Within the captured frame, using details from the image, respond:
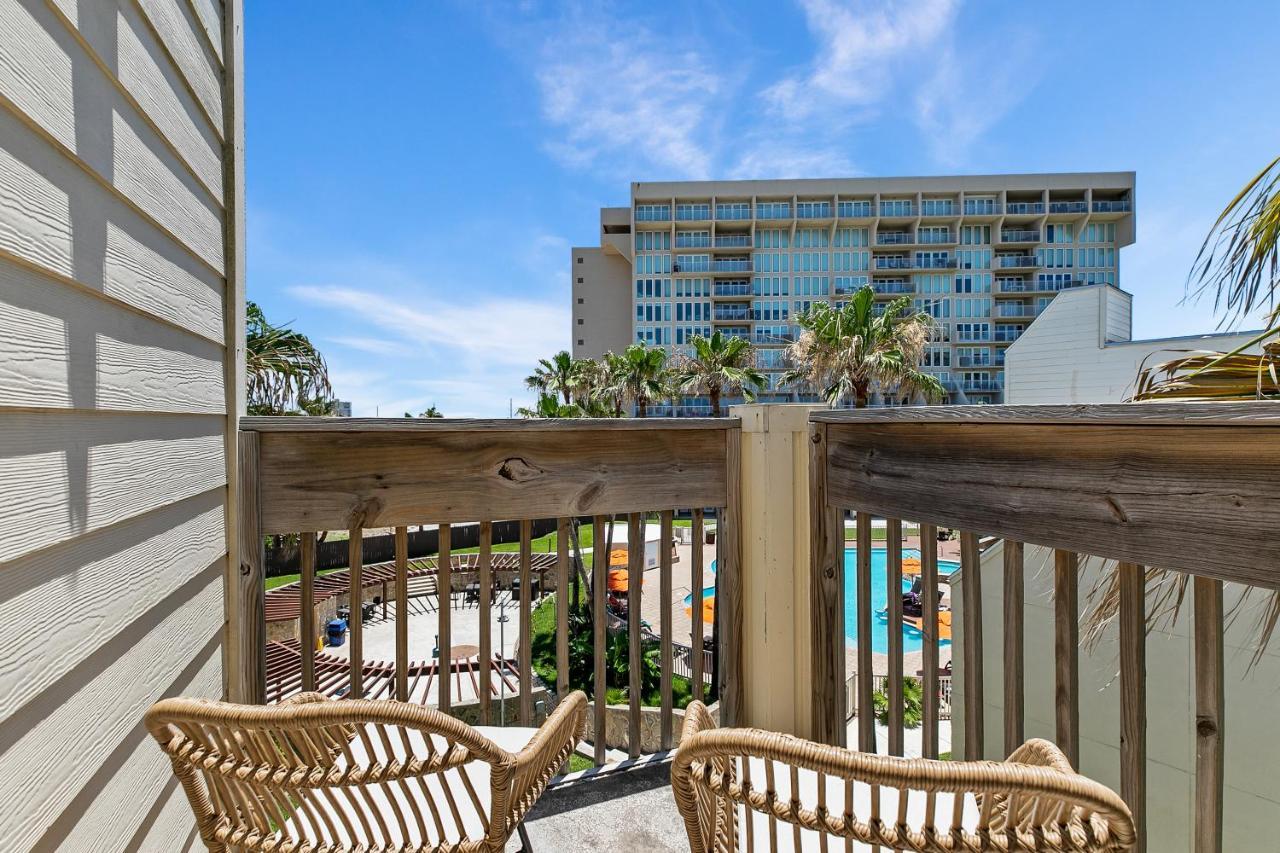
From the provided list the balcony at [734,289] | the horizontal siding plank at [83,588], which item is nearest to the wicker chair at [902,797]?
the horizontal siding plank at [83,588]

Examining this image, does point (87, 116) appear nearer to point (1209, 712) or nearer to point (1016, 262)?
point (1209, 712)

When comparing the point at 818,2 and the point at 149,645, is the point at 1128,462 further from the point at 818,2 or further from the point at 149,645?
the point at 818,2

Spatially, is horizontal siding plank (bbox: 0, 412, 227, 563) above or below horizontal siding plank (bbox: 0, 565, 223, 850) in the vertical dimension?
above

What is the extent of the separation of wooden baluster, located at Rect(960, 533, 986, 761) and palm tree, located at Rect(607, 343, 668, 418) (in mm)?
16683

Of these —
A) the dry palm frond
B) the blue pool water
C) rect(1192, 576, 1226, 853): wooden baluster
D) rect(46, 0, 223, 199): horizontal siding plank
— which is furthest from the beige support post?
the blue pool water

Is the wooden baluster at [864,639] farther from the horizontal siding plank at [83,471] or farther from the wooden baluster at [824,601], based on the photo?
the horizontal siding plank at [83,471]

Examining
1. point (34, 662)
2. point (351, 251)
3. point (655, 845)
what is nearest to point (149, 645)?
point (34, 662)

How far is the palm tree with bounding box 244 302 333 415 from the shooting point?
7191mm

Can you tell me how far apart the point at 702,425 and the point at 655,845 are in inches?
43.3

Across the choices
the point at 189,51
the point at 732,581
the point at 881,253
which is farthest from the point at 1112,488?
the point at 881,253

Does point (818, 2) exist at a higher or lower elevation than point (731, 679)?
higher

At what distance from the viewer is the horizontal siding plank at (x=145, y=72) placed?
86cm

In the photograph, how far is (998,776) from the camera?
626 millimetres

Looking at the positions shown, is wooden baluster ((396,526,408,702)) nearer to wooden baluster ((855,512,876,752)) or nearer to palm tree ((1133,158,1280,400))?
wooden baluster ((855,512,876,752))
